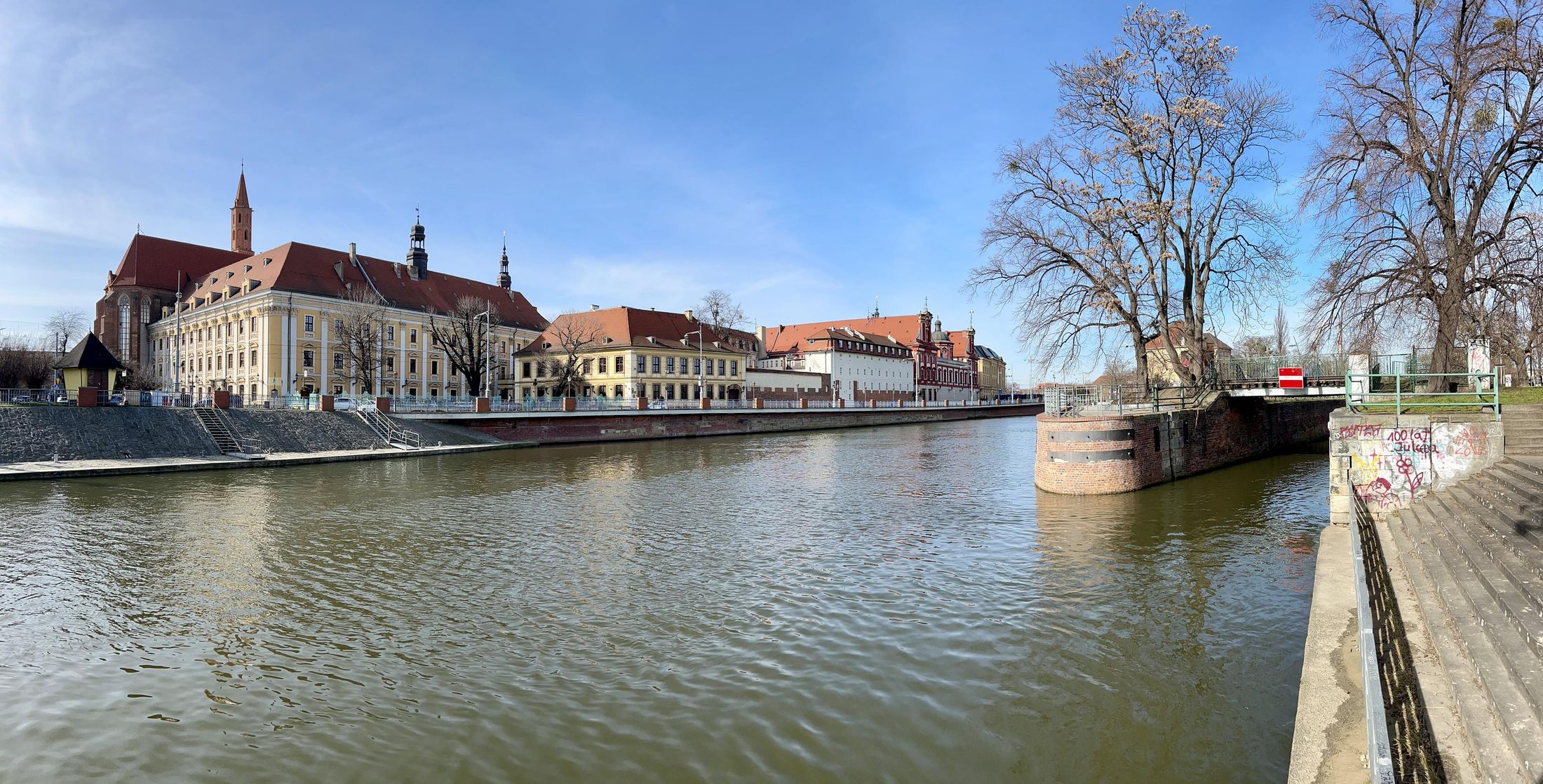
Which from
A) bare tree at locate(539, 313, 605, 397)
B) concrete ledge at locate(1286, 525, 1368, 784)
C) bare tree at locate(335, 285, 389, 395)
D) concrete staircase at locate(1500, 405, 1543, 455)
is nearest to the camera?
concrete ledge at locate(1286, 525, 1368, 784)

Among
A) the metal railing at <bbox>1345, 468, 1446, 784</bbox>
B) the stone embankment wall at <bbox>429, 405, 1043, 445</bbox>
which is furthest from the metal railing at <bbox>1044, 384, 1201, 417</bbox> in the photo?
the stone embankment wall at <bbox>429, 405, 1043, 445</bbox>

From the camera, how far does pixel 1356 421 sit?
1477 centimetres

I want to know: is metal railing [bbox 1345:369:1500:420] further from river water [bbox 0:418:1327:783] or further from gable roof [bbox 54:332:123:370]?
gable roof [bbox 54:332:123:370]

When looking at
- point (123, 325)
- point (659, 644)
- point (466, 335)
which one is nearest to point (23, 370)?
A: point (123, 325)

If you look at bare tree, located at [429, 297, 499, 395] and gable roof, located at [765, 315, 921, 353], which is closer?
bare tree, located at [429, 297, 499, 395]

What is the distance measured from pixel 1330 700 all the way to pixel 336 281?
80.5 meters

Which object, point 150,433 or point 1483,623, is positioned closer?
point 1483,623

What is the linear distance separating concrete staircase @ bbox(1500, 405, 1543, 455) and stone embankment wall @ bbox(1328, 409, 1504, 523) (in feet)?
0.78

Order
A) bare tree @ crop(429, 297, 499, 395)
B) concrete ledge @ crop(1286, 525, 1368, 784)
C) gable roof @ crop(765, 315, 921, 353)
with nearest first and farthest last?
concrete ledge @ crop(1286, 525, 1368, 784), bare tree @ crop(429, 297, 499, 395), gable roof @ crop(765, 315, 921, 353)

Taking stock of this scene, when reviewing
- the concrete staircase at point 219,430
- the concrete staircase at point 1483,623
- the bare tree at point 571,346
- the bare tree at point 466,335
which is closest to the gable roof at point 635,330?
the bare tree at point 571,346

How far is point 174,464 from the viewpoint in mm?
27906

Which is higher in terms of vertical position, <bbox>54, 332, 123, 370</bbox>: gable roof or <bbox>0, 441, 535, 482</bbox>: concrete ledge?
<bbox>54, 332, 123, 370</bbox>: gable roof

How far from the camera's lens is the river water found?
20.5ft

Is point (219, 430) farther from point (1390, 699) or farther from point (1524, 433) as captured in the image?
point (1524, 433)
